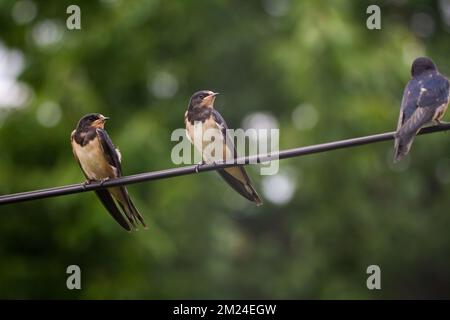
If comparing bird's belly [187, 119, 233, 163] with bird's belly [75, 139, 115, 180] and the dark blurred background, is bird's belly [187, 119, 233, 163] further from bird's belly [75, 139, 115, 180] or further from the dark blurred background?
the dark blurred background

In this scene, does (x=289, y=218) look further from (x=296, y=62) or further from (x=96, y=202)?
(x=96, y=202)

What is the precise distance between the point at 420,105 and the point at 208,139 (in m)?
1.90

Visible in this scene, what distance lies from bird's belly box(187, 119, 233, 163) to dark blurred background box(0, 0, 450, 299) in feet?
20.2

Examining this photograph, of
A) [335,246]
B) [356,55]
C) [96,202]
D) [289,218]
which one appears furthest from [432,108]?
[289,218]

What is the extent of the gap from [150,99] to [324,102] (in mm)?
3115

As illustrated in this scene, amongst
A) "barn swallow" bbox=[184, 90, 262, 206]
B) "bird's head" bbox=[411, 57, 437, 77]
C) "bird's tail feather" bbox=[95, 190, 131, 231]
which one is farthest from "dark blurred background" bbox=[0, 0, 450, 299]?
"bird's head" bbox=[411, 57, 437, 77]

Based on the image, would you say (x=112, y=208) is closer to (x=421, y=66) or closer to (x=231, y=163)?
(x=231, y=163)

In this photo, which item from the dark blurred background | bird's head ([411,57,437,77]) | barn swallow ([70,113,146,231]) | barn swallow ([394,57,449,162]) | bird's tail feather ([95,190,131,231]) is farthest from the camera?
the dark blurred background

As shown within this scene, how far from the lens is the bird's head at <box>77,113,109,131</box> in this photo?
8484mm

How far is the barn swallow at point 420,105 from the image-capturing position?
277 inches

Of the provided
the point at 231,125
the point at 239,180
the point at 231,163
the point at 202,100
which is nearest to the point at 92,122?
the point at 202,100

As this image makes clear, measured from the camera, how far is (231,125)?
60.8ft

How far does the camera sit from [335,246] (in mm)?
17797
